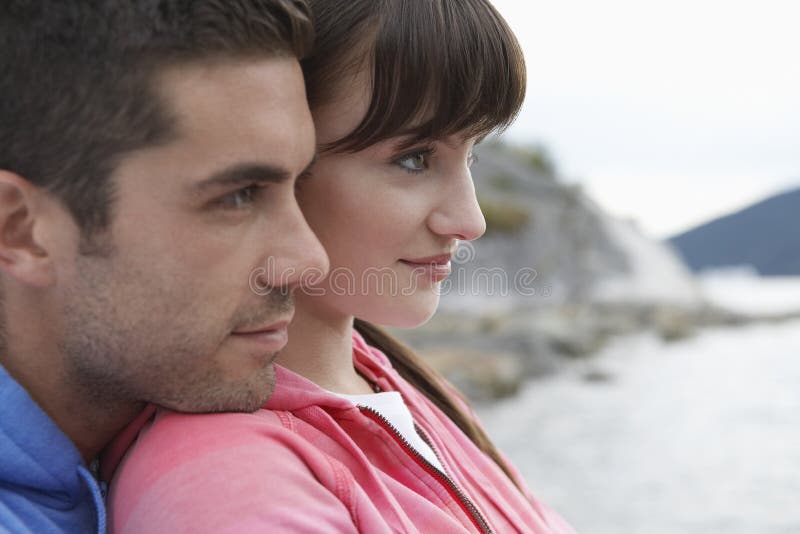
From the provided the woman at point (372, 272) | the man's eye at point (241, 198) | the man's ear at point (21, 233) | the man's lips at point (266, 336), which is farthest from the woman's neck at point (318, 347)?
the man's ear at point (21, 233)

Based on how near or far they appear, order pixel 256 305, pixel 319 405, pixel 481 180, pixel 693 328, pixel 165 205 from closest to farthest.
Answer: pixel 165 205
pixel 256 305
pixel 319 405
pixel 693 328
pixel 481 180

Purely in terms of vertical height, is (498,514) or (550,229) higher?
(498,514)

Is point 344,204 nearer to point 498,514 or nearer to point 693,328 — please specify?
point 498,514

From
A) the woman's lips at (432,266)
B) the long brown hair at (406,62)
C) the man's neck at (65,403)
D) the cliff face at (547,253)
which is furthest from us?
the cliff face at (547,253)

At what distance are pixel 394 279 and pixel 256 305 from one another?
1.09ft

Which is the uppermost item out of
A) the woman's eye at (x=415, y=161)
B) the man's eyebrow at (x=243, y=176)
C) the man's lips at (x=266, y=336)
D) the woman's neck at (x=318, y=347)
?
the woman's eye at (x=415, y=161)

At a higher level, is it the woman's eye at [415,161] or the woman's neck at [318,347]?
the woman's eye at [415,161]

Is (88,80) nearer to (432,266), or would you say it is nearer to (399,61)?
(399,61)

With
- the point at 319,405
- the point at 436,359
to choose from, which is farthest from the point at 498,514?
the point at 436,359

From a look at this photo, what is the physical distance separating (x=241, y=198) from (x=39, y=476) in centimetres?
47

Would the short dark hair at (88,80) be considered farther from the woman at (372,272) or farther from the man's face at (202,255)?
the woman at (372,272)

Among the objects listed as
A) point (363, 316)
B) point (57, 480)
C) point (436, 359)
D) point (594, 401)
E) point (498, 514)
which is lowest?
point (436, 359)

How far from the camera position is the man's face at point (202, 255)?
1.21 m

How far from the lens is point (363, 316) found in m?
1.64
